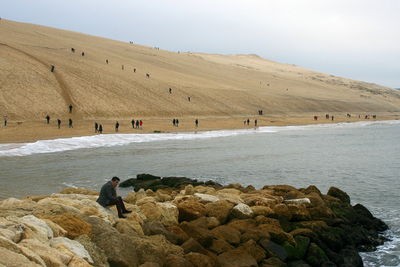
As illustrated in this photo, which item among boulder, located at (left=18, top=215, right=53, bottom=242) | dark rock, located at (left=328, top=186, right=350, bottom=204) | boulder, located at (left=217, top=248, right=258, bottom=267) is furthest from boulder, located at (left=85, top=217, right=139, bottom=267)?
dark rock, located at (left=328, top=186, right=350, bottom=204)

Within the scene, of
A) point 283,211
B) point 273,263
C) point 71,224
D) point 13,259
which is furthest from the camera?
point 283,211

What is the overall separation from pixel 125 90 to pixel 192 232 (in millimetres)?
51939

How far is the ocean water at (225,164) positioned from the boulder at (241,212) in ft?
10.7

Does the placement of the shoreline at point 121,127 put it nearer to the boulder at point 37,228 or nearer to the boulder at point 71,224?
the boulder at point 71,224

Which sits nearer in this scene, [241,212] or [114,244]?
[114,244]

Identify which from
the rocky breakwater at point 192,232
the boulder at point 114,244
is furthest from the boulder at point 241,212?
the boulder at point 114,244

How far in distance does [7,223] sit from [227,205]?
625cm

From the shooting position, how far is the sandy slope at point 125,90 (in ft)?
165

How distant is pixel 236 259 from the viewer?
376 inches

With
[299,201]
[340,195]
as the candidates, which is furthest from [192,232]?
[340,195]

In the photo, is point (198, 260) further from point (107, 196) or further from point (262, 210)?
point (262, 210)

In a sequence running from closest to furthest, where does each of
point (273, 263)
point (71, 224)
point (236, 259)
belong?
1. point (71, 224)
2. point (236, 259)
3. point (273, 263)

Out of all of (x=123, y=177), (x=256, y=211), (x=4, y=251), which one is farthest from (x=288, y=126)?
(x=4, y=251)

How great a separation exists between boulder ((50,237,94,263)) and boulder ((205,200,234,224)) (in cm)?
472
